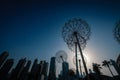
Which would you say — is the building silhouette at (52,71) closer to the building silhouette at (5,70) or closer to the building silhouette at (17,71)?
the building silhouette at (17,71)

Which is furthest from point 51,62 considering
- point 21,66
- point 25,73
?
point 21,66

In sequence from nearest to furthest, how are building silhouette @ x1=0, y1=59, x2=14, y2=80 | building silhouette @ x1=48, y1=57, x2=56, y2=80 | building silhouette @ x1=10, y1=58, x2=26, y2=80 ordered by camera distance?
building silhouette @ x1=48, y1=57, x2=56, y2=80
building silhouette @ x1=0, y1=59, x2=14, y2=80
building silhouette @ x1=10, y1=58, x2=26, y2=80

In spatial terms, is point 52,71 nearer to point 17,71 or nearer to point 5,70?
point 17,71

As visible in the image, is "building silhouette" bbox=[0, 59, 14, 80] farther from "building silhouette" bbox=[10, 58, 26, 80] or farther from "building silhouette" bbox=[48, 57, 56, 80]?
"building silhouette" bbox=[48, 57, 56, 80]

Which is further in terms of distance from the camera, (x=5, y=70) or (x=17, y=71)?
(x=5, y=70)

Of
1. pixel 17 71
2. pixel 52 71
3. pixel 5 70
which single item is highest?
pixel 5 70

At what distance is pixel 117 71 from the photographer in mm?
43875

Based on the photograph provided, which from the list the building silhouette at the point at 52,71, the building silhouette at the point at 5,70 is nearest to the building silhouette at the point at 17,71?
the building silhouette at the point at 5,70

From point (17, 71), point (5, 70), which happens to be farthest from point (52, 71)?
point (5, 70)

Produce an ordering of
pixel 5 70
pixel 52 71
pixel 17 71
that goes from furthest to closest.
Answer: pixel 5 70 < pixel 17 71 < pixel 52 71

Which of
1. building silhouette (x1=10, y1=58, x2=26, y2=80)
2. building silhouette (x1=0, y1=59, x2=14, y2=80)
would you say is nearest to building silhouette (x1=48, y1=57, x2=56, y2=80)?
building silhouette (x1=10, y1=58, x2=26, y2=80)

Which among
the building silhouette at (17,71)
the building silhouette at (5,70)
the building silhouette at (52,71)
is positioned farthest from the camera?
the building silhouette at (17,71)

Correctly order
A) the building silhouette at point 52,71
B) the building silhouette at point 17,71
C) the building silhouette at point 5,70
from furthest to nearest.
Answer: the building silhouette at point 17,71, the building silhouette at point 5,70, the building silhouette at point 52,71

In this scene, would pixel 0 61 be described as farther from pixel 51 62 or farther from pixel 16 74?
pixel 51 62
